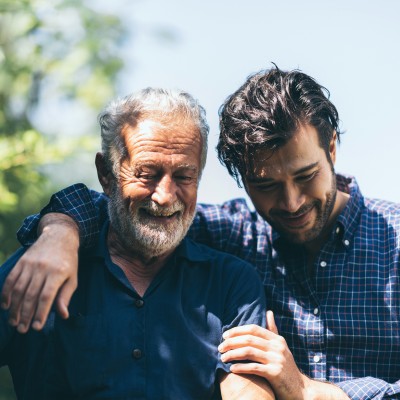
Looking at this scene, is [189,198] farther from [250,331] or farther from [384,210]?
[384,210]

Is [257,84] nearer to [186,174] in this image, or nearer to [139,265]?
[186,174]

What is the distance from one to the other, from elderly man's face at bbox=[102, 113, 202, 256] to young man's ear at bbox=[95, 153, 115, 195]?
14 centimetres

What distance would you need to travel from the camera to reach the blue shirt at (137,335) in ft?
8.61

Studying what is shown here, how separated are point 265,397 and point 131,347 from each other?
22.1 inches

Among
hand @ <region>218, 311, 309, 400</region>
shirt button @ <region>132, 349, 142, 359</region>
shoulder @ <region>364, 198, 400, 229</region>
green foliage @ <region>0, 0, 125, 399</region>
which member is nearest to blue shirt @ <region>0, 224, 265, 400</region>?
shirt button @ <region>132, 349, 142, 359</region>

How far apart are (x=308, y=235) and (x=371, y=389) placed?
0.74 m

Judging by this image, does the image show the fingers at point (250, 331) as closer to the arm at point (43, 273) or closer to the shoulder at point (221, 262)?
the shoulder at point (221, 262)

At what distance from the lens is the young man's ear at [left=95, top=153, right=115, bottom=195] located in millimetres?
3047

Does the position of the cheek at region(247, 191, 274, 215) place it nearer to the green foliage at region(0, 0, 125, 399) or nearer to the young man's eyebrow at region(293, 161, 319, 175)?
the young man's eyebrow at region(293, 161, 319, 175)

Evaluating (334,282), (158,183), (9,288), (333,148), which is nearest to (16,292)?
(9,288)

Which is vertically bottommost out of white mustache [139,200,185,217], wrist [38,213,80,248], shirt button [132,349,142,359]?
shirt button [132,349,142,359]

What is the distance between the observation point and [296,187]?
3066mm

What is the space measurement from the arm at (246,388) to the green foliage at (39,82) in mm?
2029

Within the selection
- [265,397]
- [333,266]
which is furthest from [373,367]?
[265,397]
